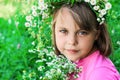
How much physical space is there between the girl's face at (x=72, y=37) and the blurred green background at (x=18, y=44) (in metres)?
0.60

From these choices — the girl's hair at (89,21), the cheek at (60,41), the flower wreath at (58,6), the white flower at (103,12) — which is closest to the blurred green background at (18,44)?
the flower wreath at (58,6)

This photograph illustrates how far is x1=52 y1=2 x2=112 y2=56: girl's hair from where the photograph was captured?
11.4 feet

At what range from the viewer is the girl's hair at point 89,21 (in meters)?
3.47

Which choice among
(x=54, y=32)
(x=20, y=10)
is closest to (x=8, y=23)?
(x=20, y=10)

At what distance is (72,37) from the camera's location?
11.4 ft

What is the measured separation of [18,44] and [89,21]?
70.1 inches

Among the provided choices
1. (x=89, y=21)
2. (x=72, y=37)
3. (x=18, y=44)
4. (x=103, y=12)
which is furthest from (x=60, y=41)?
(x=18, y=44)

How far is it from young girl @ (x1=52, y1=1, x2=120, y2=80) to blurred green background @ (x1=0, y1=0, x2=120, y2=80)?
63 cm

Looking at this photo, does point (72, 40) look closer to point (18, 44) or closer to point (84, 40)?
point (84, 40)

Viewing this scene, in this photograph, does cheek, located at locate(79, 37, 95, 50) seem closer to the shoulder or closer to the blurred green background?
the shoulder

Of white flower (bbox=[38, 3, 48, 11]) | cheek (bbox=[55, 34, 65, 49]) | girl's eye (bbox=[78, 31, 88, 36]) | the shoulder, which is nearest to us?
the shoulder

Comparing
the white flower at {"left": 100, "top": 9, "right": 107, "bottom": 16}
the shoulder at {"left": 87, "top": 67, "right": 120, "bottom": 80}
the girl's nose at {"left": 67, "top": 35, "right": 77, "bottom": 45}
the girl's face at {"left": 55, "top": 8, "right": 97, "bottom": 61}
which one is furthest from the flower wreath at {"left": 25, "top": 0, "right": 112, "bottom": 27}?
the shoulder at {"left": 87, "top": 67, "right": 120, "bottom": 80}

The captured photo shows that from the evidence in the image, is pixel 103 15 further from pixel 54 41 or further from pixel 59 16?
pixel 54 41

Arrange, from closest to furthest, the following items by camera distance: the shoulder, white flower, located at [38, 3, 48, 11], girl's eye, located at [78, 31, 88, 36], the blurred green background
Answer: the shoulder → girl's eye, located at [78, 31, 88, 36] → white flower, located at [38, 3, 48, 11] → the blurred green background
